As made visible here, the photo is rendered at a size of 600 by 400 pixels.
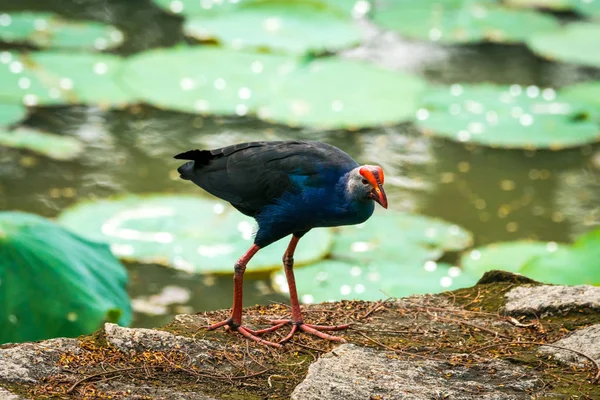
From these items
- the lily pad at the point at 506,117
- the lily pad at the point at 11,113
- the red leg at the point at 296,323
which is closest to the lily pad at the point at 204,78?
the lily pad at the point at 11,113

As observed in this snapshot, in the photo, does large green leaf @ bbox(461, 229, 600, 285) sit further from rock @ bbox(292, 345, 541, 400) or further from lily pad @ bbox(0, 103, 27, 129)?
lily pad @ bbox(0, 103, 27, 129)

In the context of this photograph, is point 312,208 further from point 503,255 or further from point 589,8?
point 589,8

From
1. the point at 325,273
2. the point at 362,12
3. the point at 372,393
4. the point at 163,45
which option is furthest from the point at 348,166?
the point at 362,12

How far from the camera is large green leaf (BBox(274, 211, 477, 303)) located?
18.9 feet

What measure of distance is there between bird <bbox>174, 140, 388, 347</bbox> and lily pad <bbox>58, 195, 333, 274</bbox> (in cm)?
208

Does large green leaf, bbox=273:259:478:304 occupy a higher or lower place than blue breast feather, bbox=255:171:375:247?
lower

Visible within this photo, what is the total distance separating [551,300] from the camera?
406 cm

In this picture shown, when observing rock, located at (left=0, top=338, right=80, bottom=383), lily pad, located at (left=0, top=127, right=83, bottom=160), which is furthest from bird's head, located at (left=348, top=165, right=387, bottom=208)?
lily pad, located at (left=0, top=127, right=83, bottom=160)

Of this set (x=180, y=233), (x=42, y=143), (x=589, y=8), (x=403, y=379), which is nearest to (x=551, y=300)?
(x=403, y=379)

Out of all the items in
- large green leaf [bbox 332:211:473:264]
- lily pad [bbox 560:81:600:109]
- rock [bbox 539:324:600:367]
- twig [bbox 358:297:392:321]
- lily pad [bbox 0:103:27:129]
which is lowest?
large green leaf [bbox 332:211:473:264]

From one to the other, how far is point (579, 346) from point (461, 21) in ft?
23.5

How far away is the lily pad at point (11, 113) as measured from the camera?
7.64m

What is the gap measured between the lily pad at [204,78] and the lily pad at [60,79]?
19cm

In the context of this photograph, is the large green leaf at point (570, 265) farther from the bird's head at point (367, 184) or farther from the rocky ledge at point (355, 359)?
the bird's head at point (367, 184)
